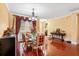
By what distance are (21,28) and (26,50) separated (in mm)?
389

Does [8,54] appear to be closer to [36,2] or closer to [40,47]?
[40,47]

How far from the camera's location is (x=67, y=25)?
199cm

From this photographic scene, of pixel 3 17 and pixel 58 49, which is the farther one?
pixel 58 49

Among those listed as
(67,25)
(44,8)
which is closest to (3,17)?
(44,8)

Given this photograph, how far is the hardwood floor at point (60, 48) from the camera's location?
1.97 metres

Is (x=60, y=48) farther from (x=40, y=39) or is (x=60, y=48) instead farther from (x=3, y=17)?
(x=3, y=17)

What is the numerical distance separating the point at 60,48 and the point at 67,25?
1.43 ft

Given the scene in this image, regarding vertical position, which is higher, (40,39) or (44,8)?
(44,8)

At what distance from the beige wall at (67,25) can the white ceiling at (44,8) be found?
0.35 feet

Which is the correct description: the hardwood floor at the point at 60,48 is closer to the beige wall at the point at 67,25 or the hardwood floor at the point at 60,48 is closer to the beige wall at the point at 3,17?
the beige wall at the point at 67,25

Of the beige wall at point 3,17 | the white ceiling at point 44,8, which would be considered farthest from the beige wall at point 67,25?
the beige wall at point 3,17

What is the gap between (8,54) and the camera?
184 centimetres

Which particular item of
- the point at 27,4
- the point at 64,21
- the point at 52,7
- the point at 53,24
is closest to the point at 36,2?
the point at 27,4

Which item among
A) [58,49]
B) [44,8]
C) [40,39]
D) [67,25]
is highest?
[44,8]
